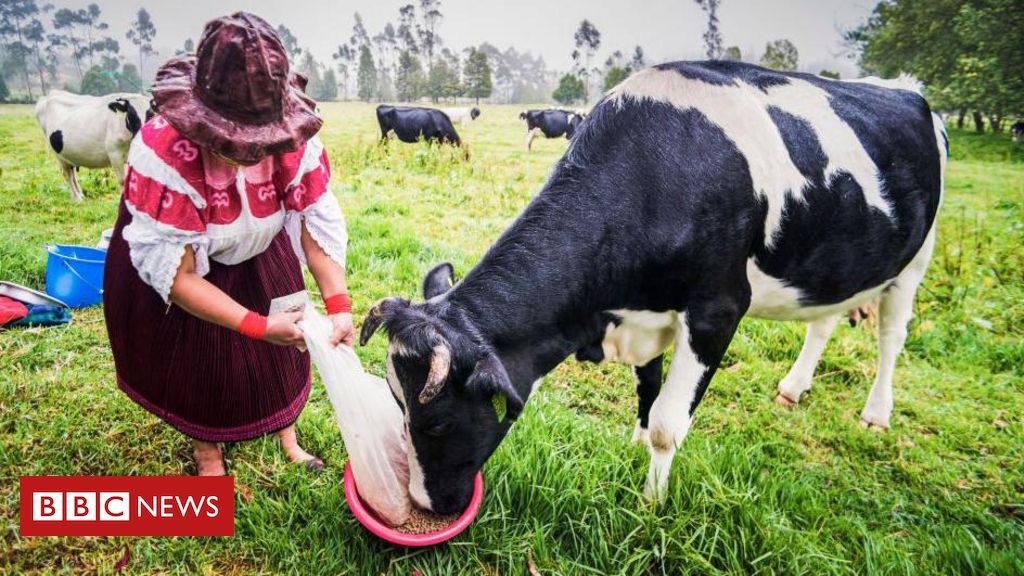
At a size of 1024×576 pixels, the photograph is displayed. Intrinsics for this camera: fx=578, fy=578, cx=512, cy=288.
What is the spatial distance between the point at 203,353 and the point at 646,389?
6.77 ft

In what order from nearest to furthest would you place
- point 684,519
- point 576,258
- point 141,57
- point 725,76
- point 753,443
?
point 576,258
point 684,519
point 725,76
point 753,443
point 141,57

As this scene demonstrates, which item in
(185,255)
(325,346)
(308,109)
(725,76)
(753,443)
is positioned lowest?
(753,443)

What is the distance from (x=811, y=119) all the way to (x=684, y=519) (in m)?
1.85

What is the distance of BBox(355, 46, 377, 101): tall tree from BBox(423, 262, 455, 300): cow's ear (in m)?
78.3

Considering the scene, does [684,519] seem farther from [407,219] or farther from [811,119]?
[407,219]

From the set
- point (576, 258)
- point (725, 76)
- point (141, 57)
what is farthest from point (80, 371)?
point (141, 57)

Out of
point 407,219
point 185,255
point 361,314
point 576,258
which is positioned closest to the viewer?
point 185,255

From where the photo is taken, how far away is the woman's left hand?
223 cm

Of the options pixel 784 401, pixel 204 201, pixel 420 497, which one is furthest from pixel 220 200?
pixel 784 401

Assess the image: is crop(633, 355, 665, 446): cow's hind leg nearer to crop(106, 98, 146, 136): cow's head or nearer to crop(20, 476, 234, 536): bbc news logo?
crop(20, 476, 234, 536): bbc news logo

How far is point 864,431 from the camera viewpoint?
3.45 meters

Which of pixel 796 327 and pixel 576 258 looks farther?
pixel 796 327

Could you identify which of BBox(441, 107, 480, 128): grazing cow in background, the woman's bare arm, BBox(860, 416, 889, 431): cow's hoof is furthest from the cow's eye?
BBox(441, 107, 480, 128): grazing cow in background

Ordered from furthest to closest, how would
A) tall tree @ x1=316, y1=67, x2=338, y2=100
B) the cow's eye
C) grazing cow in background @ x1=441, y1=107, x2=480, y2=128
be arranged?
tall tree @ x1=316, y1=67, x2=338, y2=100 < grazing cow in background @ x1=441, y1=107, x2=480, y2=128 < the cow's eye
